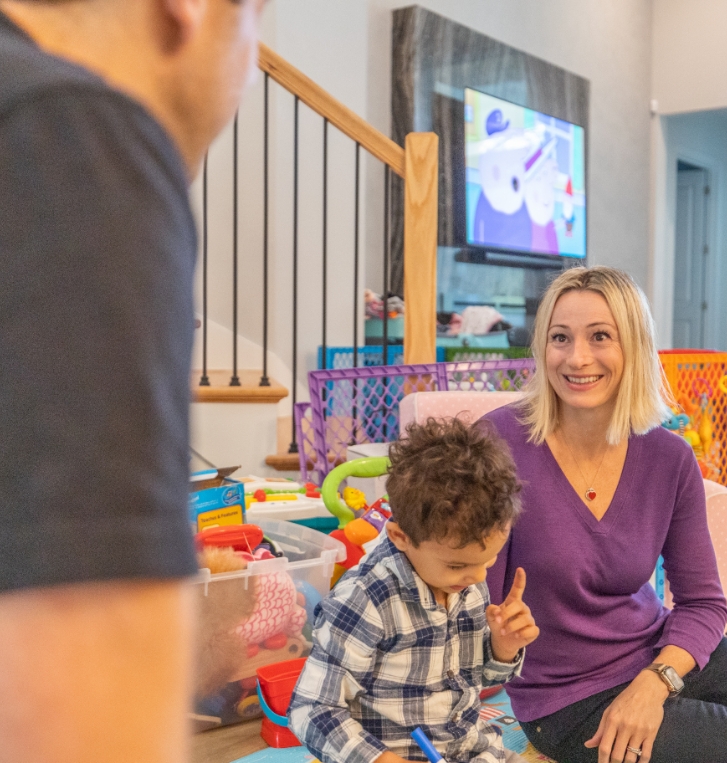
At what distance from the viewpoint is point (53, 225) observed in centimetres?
23

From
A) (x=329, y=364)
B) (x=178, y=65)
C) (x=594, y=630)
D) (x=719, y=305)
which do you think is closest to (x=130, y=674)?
(x=178, y=65)

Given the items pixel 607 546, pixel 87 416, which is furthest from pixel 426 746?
pixel 87 416

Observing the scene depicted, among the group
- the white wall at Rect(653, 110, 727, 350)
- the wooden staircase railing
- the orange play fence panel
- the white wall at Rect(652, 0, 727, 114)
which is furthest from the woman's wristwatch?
the white wall at Rect(652, 0, 727, 114)

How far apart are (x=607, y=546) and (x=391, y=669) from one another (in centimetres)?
44

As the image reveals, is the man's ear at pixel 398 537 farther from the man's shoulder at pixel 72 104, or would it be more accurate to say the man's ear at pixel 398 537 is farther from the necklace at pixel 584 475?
the man's shoulder at pixel 72 104

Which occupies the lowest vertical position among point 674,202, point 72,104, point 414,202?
point 72,104

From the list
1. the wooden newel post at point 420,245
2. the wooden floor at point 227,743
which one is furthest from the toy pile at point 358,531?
the wooden newel post at point 420,245

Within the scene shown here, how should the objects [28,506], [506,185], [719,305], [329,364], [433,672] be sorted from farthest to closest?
[719,305], [506,185], [329,364], [433,672], [28,506]

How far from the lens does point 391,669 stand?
1120mm

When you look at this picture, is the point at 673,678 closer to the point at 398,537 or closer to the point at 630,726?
the point at 630,726

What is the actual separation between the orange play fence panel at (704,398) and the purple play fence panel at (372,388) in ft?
1.17

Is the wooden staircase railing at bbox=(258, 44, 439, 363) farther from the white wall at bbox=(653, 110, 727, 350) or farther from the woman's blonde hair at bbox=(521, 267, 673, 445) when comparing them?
the white wall at bbox=(653, 110, 727, 350)

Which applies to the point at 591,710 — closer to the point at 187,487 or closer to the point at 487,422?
the point at 487,422

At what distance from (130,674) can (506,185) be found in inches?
190
